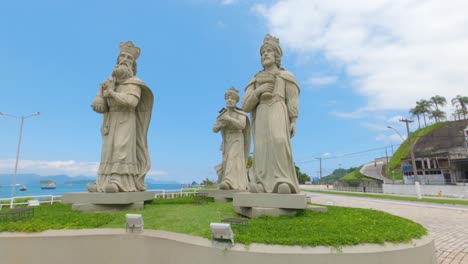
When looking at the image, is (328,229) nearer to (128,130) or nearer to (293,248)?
(293,248)

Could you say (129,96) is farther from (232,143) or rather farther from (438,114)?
(438,114)

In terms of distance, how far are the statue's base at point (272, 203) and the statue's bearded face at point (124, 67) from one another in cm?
449

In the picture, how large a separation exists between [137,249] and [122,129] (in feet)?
11.8

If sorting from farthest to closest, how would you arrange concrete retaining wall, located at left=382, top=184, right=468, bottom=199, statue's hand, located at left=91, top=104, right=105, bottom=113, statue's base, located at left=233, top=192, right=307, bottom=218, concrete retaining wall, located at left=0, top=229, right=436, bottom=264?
1. concrete retaining wall, located at left=382, top=184, right=468, bottom=199
2. statue's hand, located at left=91, top=104, right=105, bottom=113
3. statue's base, located at left=233, top=192, right=307, bottom=218
4. concrete retaining wall, located at left=0, top=229, right=436, bottom=264

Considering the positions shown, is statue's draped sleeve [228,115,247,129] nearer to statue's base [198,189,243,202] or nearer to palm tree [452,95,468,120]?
statue's base [198,189,243,202]

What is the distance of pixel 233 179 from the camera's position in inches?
369

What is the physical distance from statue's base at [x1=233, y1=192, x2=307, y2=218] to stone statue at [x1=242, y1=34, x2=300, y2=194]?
19 centimetres

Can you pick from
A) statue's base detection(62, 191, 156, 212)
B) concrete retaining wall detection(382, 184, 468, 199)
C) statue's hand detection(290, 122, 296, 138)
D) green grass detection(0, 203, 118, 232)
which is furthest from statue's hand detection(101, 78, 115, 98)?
concrete retaining wall detection(382, 184, 468, 199)

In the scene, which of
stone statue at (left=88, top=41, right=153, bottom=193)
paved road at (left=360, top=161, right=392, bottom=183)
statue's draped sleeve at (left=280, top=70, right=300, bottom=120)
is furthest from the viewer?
paved road at (left=360, top=161, right=392, bottom=183)

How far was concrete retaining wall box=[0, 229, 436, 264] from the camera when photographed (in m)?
3.37

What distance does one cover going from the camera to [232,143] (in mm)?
9625

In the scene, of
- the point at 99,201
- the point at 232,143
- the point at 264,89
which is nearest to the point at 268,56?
the point at 264,89

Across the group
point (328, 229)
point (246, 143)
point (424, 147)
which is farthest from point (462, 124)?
point (328, 229)

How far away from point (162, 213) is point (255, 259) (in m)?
3.34
